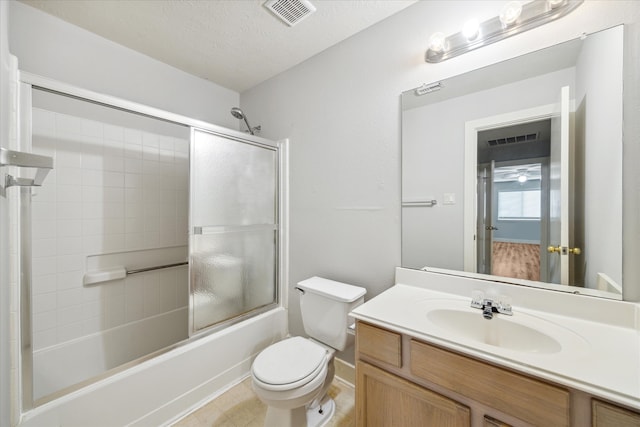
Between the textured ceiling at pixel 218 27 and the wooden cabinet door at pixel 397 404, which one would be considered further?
the textured ceiling at pixel 218 27

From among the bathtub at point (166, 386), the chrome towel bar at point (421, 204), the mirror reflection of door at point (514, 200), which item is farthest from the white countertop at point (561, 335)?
the bathtub at point (166, 386)

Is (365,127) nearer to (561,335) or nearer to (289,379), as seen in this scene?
(561,335)

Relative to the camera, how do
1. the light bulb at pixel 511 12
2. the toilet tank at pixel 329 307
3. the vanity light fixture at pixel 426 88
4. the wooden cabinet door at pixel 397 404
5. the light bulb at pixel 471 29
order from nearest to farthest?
the wooden cabinet door at pixel 397 404 → the light bulb at pixel 511 12 → the light bulb at pixel 471 29 → the vanity light fixture at pixel 426 88 → the toilet tank at pixel 329 307

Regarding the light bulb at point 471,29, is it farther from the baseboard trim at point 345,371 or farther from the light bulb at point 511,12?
the baseboard trim at point 345,371

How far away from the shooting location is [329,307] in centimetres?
155

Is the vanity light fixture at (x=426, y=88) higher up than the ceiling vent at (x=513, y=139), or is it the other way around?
the vanity light fixture at (x=426, y=88)

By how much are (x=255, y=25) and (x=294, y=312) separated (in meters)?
2.14

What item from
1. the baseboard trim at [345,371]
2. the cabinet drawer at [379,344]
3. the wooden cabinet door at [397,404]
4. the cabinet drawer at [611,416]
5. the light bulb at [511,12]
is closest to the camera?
the cabinet drawer at [611,416]

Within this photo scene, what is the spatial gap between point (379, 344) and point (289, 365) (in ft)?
1.77

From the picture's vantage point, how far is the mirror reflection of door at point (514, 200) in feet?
3.69

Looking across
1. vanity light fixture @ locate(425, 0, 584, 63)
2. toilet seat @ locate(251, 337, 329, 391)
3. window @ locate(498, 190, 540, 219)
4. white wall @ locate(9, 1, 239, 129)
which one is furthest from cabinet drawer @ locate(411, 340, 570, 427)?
white wall @ locate(9, 1, 239, 129)

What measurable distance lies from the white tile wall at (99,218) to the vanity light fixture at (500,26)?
84.0 inches

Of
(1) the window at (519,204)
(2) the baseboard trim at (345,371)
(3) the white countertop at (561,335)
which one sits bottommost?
(2) the baseboard trim at (345,371)

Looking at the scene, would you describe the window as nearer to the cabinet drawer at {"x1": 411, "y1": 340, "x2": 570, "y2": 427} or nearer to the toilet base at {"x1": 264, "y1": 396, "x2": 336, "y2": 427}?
the cabinet drawer at {"x1": 411, "y1": 340, "x2": 570, "y2": 427}
